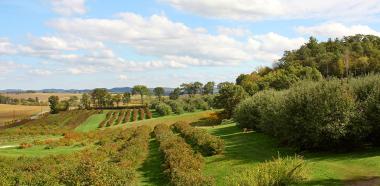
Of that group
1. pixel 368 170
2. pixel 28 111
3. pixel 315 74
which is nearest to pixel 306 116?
pixel 368 170

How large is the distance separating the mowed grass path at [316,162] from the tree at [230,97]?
48911 millimetres

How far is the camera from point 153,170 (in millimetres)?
32219

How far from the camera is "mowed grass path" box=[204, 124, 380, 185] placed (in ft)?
77.3

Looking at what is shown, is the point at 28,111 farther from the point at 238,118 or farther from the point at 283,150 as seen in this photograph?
the point at 283,150

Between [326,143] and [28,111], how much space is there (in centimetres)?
14615

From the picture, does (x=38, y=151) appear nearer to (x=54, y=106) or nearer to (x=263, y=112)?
(x=263, y=112)

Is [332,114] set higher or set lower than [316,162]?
higher

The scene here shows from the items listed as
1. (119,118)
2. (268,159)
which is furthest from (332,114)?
(119,118)

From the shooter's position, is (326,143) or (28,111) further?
(28,111)

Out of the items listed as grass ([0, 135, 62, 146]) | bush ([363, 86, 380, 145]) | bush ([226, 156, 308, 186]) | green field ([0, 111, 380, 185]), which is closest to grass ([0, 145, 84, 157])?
green field ([0, 111, 380, 185])

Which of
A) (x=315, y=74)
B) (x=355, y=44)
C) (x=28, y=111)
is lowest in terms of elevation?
(x=28, y=111)

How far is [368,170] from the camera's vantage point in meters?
24.3

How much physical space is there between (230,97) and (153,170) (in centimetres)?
5980

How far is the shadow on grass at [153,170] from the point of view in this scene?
28.2m
